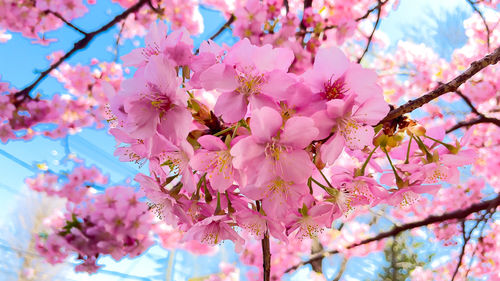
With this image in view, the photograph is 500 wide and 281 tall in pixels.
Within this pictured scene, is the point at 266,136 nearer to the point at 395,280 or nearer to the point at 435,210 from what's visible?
the point at 435,210

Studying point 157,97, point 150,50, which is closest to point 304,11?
point 150,50

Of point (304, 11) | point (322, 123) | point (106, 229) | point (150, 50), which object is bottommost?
point (322, 123)

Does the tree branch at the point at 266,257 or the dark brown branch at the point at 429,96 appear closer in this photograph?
the dark brown branch at the point at 429,96

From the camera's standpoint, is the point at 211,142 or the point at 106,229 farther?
the point at 106,229

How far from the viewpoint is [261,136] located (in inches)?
16.1

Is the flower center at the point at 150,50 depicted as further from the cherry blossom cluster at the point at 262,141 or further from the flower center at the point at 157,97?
the flower center at the point at 157,97

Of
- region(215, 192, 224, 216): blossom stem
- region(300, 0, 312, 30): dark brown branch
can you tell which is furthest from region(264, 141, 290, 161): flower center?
region(300, 0, 312, 30): dark brown branch

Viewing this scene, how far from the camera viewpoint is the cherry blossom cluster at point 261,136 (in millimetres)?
426

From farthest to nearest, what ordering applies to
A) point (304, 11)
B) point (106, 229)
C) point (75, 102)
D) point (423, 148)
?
point (75, 102)
point (304, 11)
point (106, 229)
point (423, 148)

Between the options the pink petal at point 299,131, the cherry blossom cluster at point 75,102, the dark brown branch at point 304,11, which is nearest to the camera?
the pink petal at point 299,131

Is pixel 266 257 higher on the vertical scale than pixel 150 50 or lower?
lower

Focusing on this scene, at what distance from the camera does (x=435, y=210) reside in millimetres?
3543

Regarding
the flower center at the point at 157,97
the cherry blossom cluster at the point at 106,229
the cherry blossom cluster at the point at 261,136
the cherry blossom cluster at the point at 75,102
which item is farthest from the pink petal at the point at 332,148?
the cherry blossom cluster at the point at 75,102

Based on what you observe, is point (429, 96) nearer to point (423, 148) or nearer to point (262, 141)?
point (423, 148)
